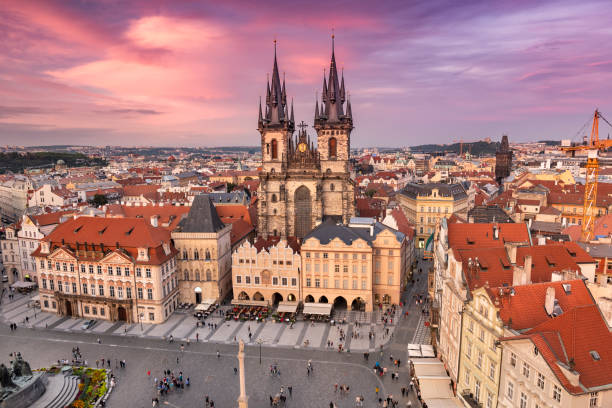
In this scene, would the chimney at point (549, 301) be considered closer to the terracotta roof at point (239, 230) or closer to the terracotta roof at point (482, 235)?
the terracotta roof at point (482, 235)

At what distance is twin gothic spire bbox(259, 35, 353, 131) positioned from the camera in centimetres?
8844

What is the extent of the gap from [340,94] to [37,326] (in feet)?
235

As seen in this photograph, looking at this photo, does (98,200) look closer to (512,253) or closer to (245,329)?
(245,329)

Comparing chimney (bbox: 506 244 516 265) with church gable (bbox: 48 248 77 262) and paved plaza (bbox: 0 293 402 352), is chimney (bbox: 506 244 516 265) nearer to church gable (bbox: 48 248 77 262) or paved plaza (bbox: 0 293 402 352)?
paved plaza (bbox: 0 293 402 352)

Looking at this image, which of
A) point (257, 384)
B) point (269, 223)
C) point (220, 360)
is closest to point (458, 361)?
point (257, 384)

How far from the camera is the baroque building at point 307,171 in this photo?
88125mm

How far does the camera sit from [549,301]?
33.5 m

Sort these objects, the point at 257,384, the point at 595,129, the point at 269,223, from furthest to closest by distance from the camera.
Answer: the point at 269,223 < the point at 595,129 < the point at 257,384

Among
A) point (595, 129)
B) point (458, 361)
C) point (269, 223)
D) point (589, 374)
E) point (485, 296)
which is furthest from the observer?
point (269, 223)

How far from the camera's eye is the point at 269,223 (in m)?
90.4

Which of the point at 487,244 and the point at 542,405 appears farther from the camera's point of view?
the point at 487,244

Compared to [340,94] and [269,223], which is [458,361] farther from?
[340,94]

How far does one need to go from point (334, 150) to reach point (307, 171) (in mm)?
7612

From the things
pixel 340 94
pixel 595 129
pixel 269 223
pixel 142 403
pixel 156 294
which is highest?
pixel 340 94
